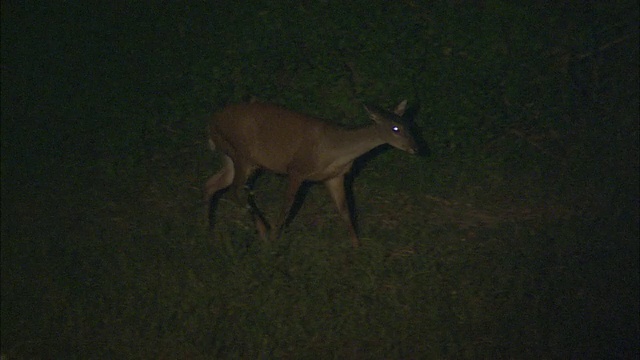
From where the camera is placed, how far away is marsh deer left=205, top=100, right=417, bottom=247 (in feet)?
20.1

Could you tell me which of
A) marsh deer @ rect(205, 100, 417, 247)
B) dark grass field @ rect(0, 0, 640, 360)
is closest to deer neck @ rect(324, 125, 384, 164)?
marsh deer @ rect(205, 100, 417, 247)

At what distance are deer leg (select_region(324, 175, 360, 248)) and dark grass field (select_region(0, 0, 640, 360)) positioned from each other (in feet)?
0.39

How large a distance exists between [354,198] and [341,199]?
0.61m

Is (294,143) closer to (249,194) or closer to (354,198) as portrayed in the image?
(249,194)

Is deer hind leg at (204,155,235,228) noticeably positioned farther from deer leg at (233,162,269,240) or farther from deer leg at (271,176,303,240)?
deer leg at (271,176,303,240)

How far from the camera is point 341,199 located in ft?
21.8

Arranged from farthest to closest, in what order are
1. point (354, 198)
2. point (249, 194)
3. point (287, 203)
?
point (354, 198) → point (249, 194) → point (287, 203)

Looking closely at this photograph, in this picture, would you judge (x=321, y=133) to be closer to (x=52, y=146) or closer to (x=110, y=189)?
(x=110, y=189)

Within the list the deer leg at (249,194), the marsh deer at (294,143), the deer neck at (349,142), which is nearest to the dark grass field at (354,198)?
the deer leg at (249,194)

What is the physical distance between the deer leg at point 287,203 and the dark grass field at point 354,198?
0.12 meters

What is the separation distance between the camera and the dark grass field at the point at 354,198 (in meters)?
5.71

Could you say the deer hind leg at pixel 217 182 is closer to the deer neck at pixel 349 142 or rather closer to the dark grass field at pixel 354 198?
the dark grass field at pixel 354 198

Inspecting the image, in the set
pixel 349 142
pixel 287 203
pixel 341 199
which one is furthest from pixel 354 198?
pixel 349 142

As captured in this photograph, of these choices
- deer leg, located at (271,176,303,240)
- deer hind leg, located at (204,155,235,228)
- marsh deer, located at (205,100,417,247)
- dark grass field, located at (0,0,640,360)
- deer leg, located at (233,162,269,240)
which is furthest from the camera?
deer hind leg, located at (204,155,235,228)
